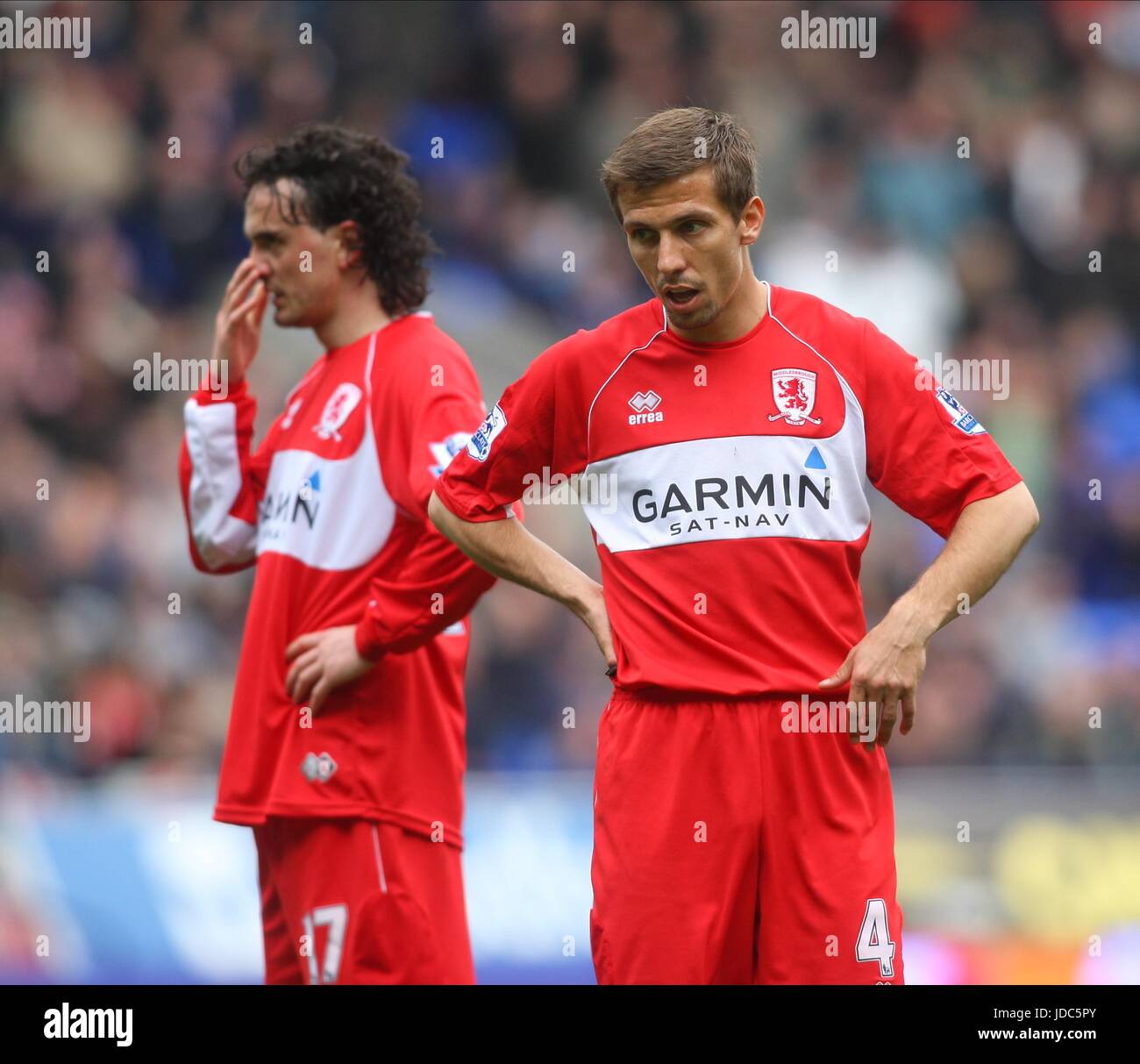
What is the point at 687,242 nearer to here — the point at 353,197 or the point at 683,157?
the point at 683,157

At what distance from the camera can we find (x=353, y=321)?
218 inches

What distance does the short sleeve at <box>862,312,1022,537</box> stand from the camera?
162 inches

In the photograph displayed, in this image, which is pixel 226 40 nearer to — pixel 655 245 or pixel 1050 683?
pixel 1050 683

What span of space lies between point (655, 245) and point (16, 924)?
495 centimetres

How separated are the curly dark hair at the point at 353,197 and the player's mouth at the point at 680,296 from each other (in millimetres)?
1629

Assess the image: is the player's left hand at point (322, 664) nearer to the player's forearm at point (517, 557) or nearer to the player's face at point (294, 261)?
the player's forearm at point (517, 557)

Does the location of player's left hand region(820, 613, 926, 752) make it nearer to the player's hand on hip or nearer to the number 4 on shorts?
the number 4 on shorts

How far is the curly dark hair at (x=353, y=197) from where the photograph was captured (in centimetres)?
554

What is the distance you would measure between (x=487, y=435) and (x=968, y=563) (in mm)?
1192

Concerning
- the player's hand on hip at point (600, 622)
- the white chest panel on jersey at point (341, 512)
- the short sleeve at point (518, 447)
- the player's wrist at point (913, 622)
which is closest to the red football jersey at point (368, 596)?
the white chest panel on jersey at point (341, 512)

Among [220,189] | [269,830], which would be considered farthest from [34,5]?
[269,830]

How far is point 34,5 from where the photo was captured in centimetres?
1253

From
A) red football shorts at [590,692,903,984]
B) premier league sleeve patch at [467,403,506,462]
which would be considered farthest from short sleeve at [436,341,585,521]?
red football shorts at [590,692,903,984]

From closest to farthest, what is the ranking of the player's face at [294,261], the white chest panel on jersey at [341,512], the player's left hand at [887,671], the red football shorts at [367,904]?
the player's left hand at [887,671] → the red football shorts at [367,904] → the white chest panel on jersey at [341,512] → the player's face at [294,261]
